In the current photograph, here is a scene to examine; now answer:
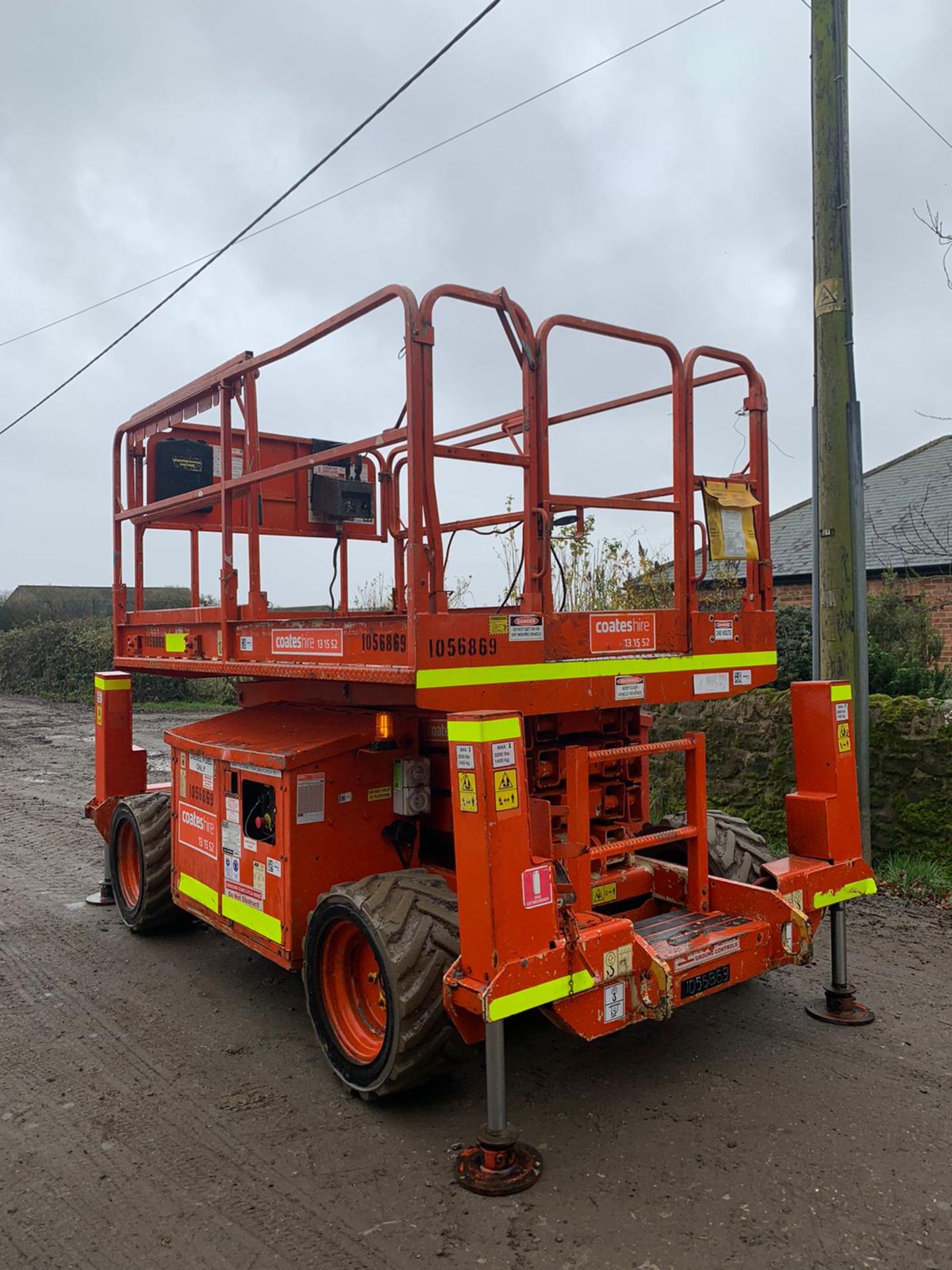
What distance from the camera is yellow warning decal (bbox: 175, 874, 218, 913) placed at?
4.84 m

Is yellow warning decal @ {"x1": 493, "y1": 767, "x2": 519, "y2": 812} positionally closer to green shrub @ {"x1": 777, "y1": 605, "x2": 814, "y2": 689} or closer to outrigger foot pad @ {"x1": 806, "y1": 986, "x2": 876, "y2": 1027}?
outrigger foot pad @ {"x1": 806, "y1": 986, "x2": 876, "y2": 1027}

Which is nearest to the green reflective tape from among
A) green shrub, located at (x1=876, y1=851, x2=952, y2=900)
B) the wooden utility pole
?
the wooden utility pole

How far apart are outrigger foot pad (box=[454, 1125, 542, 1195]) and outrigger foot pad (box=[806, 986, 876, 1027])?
70.0 inches

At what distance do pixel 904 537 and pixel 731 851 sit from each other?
1182 cm

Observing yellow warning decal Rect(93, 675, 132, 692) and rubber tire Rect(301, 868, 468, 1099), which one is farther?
yellow warning decal Rect(93, 675, 132, 692)

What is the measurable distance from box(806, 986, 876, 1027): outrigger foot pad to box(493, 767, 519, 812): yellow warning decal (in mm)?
2228

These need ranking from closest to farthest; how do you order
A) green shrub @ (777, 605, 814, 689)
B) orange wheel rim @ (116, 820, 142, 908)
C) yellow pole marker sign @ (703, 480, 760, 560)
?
yellow pole marker sign @ (703, 480, 760, 560) → orange wheel rim @ (116, 820, 142, 908) → green shrub @ (777, 605, 814, 689)

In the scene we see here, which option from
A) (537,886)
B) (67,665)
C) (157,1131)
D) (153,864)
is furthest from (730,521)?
(67,665)

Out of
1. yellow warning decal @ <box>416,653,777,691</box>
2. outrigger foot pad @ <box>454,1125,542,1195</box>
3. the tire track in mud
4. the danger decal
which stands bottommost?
the tire track in mud

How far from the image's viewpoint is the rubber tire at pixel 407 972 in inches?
137

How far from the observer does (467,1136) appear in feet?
Answer: 11.4

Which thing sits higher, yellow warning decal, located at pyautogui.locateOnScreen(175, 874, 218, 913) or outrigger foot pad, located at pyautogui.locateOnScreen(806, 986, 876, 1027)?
yellow warning decal, located at pyautogui.locateOnScreen(175, 874, 218, 913)

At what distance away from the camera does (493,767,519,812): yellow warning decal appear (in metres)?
3.13

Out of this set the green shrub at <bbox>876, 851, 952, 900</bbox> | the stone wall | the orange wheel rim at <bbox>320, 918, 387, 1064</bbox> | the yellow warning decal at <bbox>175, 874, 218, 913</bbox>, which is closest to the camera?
the orange wheel rim at <bbox>320, 918, 387, 1064</bbox>
